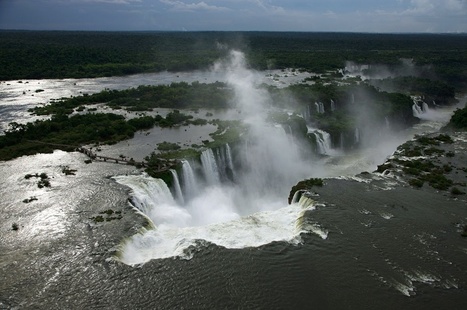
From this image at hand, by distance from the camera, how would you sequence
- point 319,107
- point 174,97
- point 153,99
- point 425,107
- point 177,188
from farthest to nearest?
point 425,107 < point 153,99 < point 174,97 < point 319,107 < point 177,188

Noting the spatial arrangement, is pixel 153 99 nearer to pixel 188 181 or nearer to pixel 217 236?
pixel 188 181

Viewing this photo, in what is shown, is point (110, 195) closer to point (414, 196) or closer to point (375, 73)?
point (414, 196)

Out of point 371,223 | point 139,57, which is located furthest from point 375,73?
point 371,223

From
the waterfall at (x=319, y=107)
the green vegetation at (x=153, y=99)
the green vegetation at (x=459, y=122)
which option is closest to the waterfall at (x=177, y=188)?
the green vegetation at (x=153, y=99)

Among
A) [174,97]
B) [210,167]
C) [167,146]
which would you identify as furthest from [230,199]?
[174,97]

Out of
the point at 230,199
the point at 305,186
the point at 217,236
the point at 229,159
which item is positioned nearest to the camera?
the point at 217,236

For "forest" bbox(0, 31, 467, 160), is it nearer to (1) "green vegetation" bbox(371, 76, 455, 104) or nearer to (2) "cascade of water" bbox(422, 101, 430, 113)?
(1) "green vegetation" bbox(371, 76, 455, 104)
